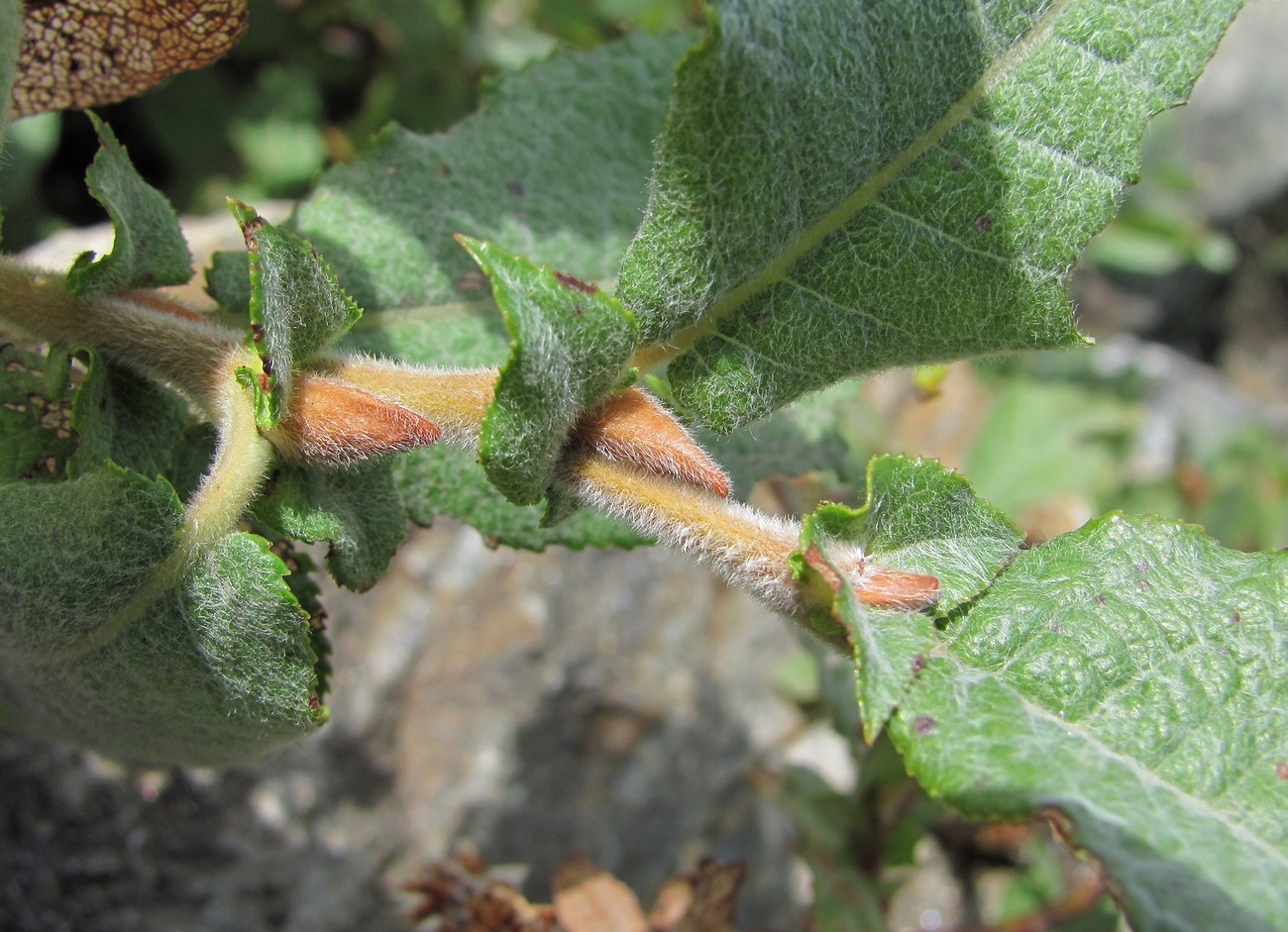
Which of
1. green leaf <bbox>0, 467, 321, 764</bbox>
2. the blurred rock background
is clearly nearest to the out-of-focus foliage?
the blurred rock background

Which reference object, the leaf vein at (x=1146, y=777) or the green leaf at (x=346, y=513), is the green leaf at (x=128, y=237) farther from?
the leaf vein at (x=1146, y=777)

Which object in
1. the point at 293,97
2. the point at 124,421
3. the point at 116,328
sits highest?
the point at 116,328

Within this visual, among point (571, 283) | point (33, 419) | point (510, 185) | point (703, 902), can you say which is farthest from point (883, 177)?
point (703, 902)

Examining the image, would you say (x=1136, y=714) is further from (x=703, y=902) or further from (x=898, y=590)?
(x=703, y=902)

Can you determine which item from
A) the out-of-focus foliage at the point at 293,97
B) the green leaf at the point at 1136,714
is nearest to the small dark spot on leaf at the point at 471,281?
the green leaf at the point at 1136,714

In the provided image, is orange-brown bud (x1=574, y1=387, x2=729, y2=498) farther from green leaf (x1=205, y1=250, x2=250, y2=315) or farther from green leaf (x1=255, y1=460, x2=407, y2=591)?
green leaf (x1=205, y1=250, x2=250, y2=315)

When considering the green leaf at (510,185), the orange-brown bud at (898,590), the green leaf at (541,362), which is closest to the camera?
the green leaf at (541,362)
